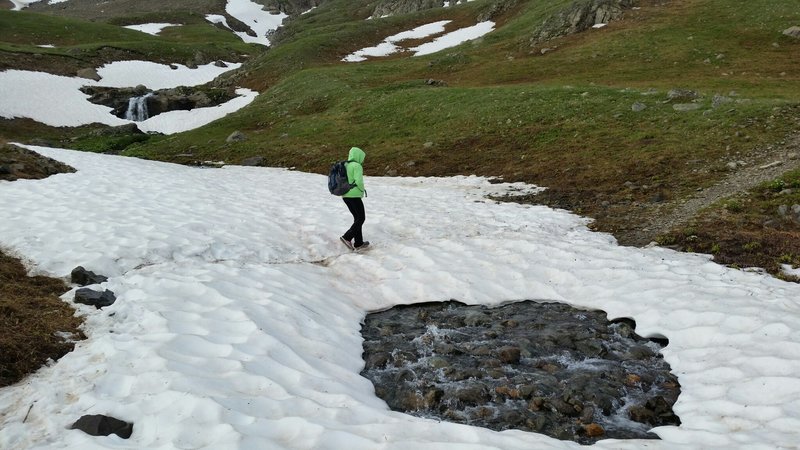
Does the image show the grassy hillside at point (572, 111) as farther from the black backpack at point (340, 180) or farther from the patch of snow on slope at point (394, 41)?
the black backpack at point (340, 180)

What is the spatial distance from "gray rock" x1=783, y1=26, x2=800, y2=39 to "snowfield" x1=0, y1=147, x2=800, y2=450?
34546 mm

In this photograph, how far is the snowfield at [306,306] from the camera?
6.03 m

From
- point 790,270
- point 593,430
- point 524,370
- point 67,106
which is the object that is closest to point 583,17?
point 790,270

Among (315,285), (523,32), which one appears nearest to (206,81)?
(523,32)

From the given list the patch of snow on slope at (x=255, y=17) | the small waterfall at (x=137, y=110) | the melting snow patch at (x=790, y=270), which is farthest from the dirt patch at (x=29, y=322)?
the patch of snow on slope at (x=255, y=17)

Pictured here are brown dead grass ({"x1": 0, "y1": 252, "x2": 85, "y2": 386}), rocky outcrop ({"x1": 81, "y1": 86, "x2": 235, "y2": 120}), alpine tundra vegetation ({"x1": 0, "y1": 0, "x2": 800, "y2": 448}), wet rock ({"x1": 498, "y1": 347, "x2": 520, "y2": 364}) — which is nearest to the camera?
alpine tundra vegetation ({"x1": 0, "y1": 0, "x2": 800, "y2": 448})

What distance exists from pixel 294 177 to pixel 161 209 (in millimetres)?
10863

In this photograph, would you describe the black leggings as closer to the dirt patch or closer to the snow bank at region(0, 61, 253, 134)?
the dirt patch

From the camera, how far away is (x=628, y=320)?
33.3 feet

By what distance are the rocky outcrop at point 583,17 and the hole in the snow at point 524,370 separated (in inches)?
1842

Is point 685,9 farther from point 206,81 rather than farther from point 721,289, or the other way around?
point 206,81

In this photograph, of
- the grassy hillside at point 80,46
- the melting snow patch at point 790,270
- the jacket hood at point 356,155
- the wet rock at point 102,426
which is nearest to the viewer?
the wet rock at point 102,426

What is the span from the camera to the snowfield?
237 inches

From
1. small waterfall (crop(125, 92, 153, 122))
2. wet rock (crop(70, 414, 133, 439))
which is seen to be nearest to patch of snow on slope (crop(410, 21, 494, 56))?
small waterfall (crop(125, 92, 153, 122))
